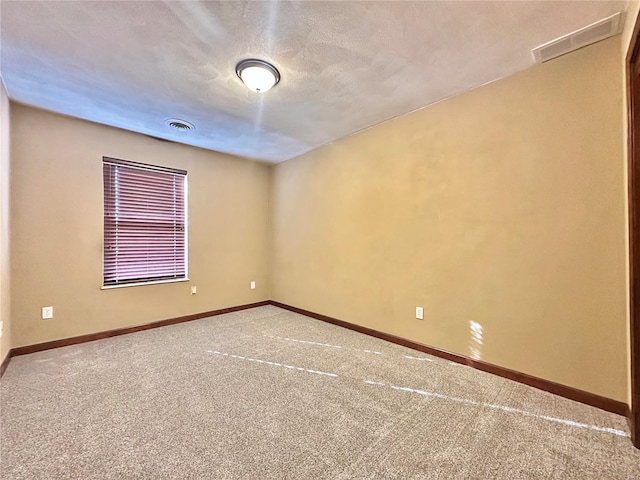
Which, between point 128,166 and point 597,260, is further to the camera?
point 128,166

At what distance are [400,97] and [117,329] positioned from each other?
157 inches

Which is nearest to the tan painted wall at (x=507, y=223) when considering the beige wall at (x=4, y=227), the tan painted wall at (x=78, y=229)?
the tan painted wall at (x=78, y=229)

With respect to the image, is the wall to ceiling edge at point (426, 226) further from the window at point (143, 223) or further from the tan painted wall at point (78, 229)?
the window at point (143, 223)

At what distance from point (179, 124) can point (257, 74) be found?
1.51 m

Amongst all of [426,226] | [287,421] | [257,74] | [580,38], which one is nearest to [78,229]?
[257,74]

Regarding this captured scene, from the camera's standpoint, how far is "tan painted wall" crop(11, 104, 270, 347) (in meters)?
2.84

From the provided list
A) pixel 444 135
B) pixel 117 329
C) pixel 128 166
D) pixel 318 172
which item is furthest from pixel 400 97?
pixel 117 329

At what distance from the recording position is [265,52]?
1979 millimetres

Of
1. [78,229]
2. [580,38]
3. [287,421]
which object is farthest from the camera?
[78,229]

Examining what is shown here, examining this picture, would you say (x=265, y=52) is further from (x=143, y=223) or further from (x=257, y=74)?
(x=143, y=223)

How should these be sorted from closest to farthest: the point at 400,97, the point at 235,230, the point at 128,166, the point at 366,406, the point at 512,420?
1. the point at 512,420
2. the point at 366,406
3. the point at 400,97
4. the point at 128,166
5. the point at 235,230

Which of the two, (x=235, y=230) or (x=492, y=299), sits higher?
(x=235, y=230)

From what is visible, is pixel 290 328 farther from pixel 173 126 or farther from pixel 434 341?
pixel 173 126

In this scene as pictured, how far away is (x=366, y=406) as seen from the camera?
6.39ft
